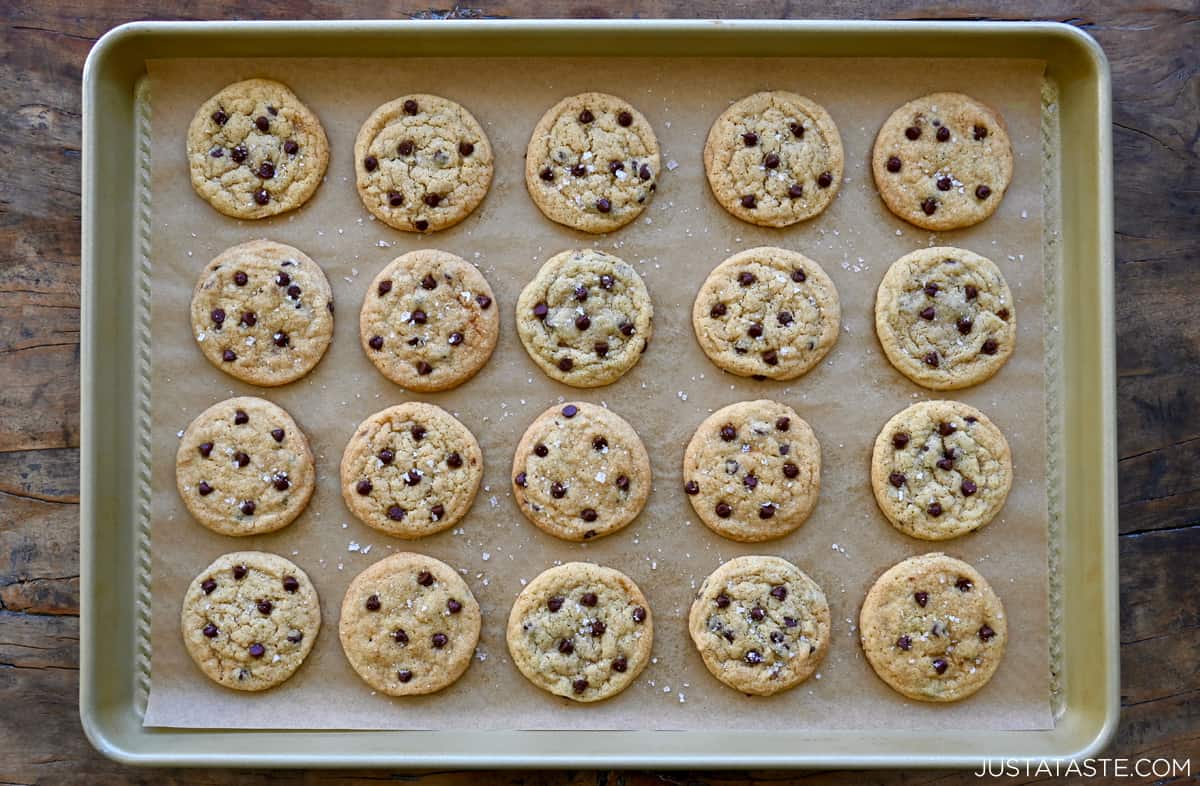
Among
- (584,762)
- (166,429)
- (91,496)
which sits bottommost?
(584,762)

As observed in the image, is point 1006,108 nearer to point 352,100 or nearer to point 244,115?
point 352,100

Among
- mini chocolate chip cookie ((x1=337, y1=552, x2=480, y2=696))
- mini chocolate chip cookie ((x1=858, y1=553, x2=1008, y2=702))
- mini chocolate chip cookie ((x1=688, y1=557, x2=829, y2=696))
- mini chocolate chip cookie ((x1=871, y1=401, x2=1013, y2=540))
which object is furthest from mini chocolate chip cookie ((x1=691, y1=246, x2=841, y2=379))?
mini chocolate chip cookie ((x1=337, y1=552, x2=480, y2=696))

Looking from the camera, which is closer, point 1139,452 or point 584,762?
point 584,762

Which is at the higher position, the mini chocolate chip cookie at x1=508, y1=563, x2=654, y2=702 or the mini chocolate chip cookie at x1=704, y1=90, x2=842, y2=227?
the mini chocolate chip cookie at x1=704, y1=90, x2=842, y2=227

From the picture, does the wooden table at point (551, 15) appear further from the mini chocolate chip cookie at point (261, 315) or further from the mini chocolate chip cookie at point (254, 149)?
the mini chocolate chip cookie at point (261, 315)

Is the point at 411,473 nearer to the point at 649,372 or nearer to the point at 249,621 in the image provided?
the point at 249,621

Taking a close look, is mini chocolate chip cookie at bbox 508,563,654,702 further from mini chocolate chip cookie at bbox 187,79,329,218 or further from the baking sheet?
mini chocolate chip cookie at bbox 187,79,329,218

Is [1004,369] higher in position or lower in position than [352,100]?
lower

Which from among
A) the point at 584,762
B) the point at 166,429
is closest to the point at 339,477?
the point at 166,429
